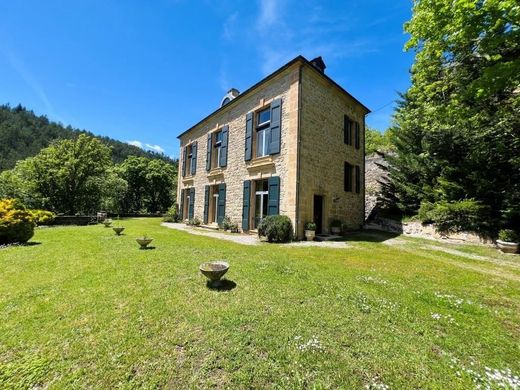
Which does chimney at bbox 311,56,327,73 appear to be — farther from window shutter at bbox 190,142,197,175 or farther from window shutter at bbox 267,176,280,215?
window shutter at bbox 190,142,197,175

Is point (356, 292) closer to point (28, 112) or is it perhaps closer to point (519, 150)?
point (519, 150)

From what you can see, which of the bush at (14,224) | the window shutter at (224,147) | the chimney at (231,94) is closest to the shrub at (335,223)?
the window shutter at (224,147)

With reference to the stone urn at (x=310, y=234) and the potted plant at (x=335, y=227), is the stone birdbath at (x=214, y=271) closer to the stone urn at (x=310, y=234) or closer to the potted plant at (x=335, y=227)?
the stone urn at (x=310, y=234)

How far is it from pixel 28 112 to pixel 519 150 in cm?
10481

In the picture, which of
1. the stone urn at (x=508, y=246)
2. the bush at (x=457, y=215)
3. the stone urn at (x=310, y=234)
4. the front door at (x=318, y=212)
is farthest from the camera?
the front door at (x=318, y=212)

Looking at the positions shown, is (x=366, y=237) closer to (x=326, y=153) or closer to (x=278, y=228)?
(x=326, y=153)

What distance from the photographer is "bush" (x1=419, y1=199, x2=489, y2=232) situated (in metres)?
9.38

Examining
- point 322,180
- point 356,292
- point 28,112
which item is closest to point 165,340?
point 356,292

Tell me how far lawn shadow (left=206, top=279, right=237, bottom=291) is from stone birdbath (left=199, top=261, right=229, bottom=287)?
0.08ft

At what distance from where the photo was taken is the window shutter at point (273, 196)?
10195 mm

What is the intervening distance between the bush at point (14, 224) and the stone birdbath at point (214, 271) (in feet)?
26.3

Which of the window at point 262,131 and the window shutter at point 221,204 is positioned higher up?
the window at point 262,131

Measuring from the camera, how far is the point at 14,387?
208 centimetres

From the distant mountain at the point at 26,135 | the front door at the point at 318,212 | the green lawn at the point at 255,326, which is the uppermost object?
the distant mountain at the point at 26,135
